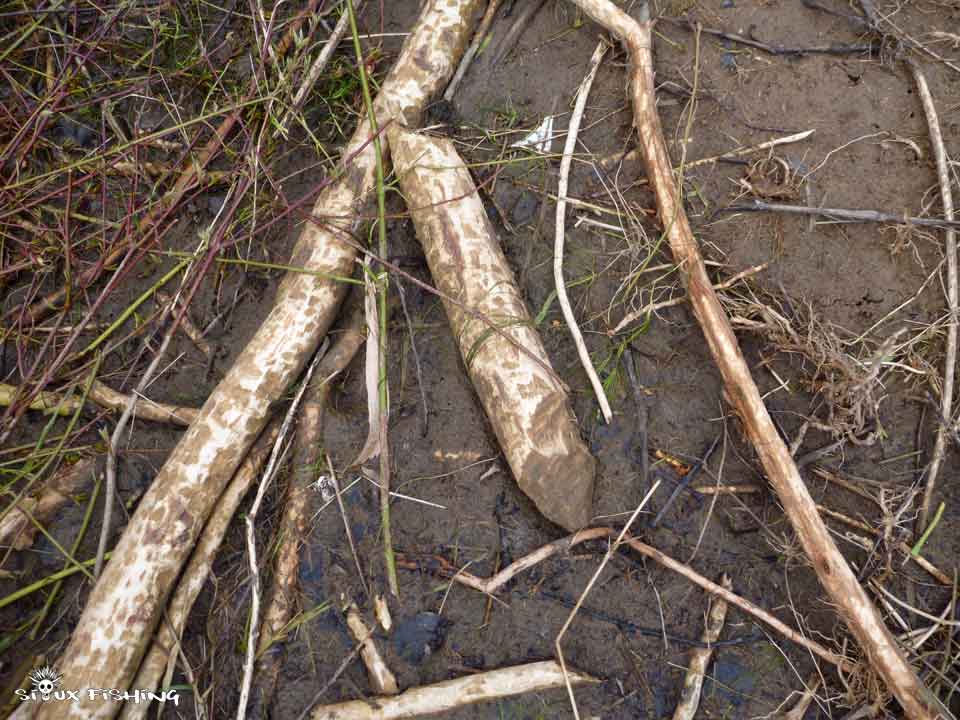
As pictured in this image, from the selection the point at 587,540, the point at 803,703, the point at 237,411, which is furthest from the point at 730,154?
the point at 237,411

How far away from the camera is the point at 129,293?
2.90m

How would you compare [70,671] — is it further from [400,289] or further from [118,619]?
[400,289]

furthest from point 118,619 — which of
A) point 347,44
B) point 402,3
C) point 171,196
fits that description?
point 402,3

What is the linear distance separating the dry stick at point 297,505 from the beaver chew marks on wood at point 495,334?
19.2 inches

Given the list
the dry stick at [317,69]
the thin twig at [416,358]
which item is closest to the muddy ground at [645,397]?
the thin twig at [416,358]

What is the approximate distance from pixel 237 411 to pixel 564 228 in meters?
1.45

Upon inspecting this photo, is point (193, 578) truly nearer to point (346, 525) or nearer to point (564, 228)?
point (346, 525)

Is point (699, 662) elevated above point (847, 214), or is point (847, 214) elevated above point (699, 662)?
point (847, 214)

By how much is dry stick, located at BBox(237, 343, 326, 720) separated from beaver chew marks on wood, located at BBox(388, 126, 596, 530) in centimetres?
65

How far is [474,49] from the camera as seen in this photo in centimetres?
277

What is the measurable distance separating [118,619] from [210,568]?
0.33 meters

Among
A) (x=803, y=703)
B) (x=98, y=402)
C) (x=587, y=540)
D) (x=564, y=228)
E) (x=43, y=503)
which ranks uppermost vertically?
(x=564, y=228)
